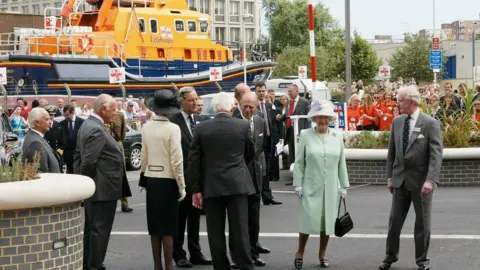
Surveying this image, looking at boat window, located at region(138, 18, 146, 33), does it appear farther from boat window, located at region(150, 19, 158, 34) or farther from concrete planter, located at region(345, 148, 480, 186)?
→ concrete planter, located at region(345, 148, 480, 186)

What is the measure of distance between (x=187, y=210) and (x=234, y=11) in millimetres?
91953

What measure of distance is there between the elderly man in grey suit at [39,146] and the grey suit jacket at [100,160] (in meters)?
0.34

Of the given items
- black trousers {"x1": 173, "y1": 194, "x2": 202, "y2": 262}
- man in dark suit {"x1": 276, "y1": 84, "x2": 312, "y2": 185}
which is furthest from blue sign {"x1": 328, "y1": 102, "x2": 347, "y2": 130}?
black trousers {"x1": 173, "y1": 194, "x2": 202, "y2": 262}

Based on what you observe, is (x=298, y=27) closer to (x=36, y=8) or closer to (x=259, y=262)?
(x=36, y=8)

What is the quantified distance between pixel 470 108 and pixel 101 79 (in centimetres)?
1885

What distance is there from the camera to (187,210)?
10.2m

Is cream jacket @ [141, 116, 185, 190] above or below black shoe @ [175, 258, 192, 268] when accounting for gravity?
above

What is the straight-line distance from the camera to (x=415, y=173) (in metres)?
9.35

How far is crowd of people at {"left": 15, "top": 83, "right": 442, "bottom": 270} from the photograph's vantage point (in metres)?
8.79

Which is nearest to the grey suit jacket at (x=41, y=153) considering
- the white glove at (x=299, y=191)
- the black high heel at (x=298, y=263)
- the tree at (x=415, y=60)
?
the white glove at (x=299, y=191)

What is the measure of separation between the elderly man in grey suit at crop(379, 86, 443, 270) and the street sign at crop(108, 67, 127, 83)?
74.1 ft

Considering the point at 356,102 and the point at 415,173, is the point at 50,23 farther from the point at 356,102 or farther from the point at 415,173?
the point at 415,173

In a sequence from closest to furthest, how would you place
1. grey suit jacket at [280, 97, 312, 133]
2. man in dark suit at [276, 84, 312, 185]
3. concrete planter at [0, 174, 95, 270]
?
concrete planter at [0, 174, 95, 270] → man in dark suit at [276, 84, 312, 185] → grey suit jacket at [280, 97, 312, 133]

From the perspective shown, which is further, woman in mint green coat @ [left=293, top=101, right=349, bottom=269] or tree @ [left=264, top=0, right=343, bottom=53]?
tree @ [left=264, top=0, right=343, bottom=53]
